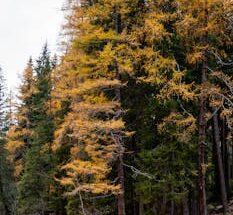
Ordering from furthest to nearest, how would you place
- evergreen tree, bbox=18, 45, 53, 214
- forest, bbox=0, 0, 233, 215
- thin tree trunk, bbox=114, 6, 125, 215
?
evergreen tree, bbox=18, 45, 53, 214
thin tree trunk, bbox=114, 6, 125, 215
forest, bbox=0, 0, 233, 215

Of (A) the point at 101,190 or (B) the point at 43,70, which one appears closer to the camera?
(A) the point at 101,190

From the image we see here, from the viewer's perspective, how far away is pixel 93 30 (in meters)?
20.3

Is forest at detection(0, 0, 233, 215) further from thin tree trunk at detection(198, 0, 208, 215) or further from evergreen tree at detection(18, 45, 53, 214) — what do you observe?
evergreen tree at detection(18, 45, 53, 214)

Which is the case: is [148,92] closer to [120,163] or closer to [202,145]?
[120,163]

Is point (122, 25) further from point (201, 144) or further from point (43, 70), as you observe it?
point (43, 70)

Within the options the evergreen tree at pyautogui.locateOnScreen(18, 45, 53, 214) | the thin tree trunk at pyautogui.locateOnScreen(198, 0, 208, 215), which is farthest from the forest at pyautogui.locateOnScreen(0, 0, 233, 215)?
the evergreen tree at pyautogui.locateOnScreen(18, 45, 53, 214)

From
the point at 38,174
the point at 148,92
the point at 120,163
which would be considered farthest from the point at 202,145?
the point at 38,174

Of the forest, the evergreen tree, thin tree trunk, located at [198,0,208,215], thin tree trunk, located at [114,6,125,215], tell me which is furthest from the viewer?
the evergreen tree

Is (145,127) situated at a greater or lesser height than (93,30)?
lesser

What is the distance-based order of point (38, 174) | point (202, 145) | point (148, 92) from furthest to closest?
point (38, 174) < point (148, 92) < point (202, 145)

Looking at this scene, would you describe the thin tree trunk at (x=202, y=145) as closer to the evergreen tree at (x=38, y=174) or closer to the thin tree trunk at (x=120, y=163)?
the thin tree trunk at (x=120, y=163)

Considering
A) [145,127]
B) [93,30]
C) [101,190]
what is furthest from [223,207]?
[93,30]

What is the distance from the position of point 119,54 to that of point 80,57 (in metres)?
1.86

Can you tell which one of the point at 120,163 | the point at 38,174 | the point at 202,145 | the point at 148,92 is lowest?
→ the point at 38,174
